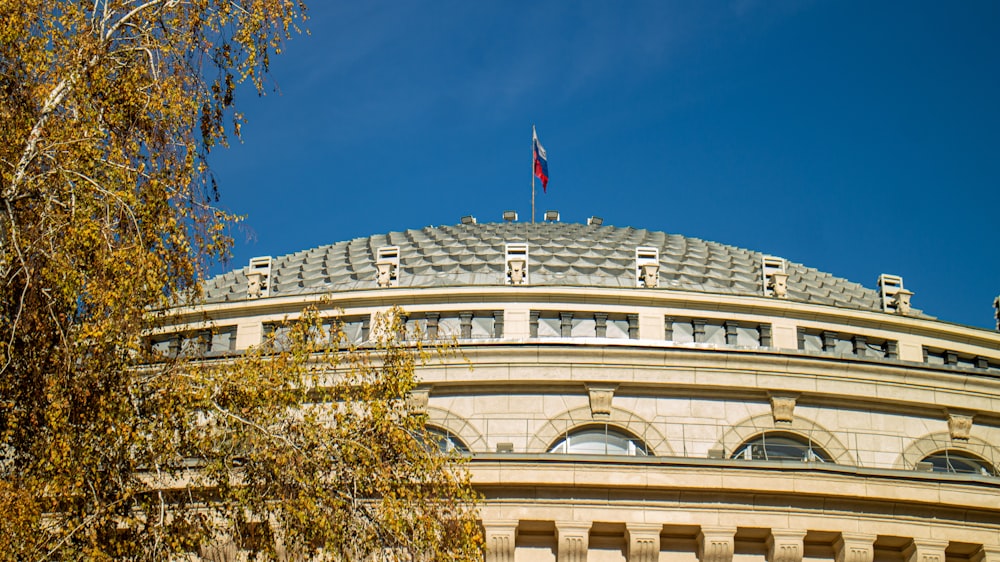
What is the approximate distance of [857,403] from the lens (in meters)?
41.2

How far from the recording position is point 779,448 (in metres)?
40.3

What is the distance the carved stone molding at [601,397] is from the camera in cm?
4034

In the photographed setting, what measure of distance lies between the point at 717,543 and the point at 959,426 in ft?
33.8

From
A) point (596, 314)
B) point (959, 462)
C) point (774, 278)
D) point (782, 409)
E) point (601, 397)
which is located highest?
point (774, 278)

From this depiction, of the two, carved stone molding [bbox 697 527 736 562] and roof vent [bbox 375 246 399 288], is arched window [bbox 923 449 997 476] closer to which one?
carved stone molding [bbox 697 527 736 562]

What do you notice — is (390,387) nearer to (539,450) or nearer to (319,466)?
(319,466)

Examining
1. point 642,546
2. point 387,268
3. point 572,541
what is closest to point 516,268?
point 387,268

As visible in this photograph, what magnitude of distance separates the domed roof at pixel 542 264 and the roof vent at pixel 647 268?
A: 83cm

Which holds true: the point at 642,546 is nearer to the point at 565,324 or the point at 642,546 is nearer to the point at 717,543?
the point at 717,543

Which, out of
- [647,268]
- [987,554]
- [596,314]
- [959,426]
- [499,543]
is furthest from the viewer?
[647,268]

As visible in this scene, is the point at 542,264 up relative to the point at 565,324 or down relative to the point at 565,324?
up

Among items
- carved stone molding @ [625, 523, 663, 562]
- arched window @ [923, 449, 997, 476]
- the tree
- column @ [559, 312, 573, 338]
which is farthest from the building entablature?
the tree

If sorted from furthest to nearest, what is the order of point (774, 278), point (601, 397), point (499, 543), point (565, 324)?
point (774, 278) → point (565, 324) → point (601, 397) → point (499, 543)

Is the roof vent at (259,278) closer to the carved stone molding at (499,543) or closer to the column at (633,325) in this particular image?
the column at (633,325)
